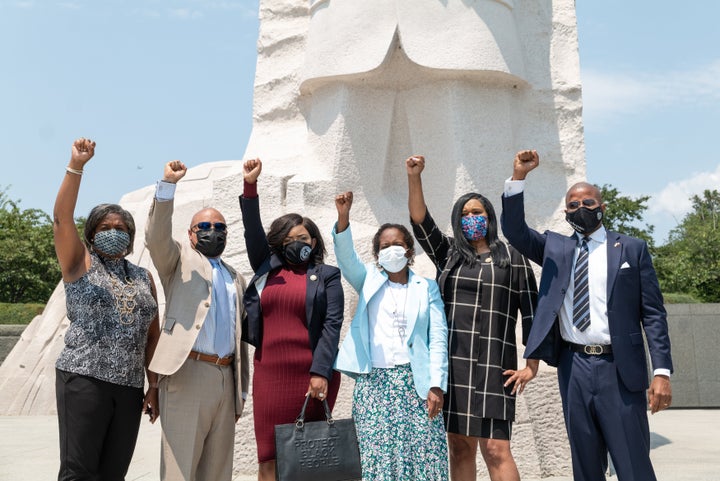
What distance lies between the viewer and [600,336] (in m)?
3.33

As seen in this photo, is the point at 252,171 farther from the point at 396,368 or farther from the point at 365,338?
the point at 396,368

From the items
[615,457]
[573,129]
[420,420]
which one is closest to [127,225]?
[420,420]

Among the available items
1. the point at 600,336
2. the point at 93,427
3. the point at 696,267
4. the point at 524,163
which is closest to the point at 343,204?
the point at 524,163

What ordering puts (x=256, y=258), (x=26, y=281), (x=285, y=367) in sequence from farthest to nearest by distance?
1. (x=26, y=281)
2. (x=256, y=258)
3. (x=285, y=367)

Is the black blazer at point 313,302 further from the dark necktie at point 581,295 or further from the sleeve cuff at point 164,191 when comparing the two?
the dark necktie at point 581,295

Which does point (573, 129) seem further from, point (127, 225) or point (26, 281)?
point (26, 281)

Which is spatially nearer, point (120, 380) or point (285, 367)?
point (120, 380)

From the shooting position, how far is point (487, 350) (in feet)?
11.7

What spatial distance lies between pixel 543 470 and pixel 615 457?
1911 mm

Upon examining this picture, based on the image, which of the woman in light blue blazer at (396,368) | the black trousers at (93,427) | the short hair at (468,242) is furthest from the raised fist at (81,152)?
the short hair at (468,242)

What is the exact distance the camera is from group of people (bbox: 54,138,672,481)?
128 inches

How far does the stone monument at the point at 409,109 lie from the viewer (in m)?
6.06

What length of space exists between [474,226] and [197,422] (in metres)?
1.53

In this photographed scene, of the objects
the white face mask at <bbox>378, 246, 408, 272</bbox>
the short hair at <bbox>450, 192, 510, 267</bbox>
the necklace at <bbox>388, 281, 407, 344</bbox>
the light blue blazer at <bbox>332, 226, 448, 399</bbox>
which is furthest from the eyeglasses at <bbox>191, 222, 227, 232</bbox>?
the short hair at <bbox>450, 192, 510, 267</bbox>
